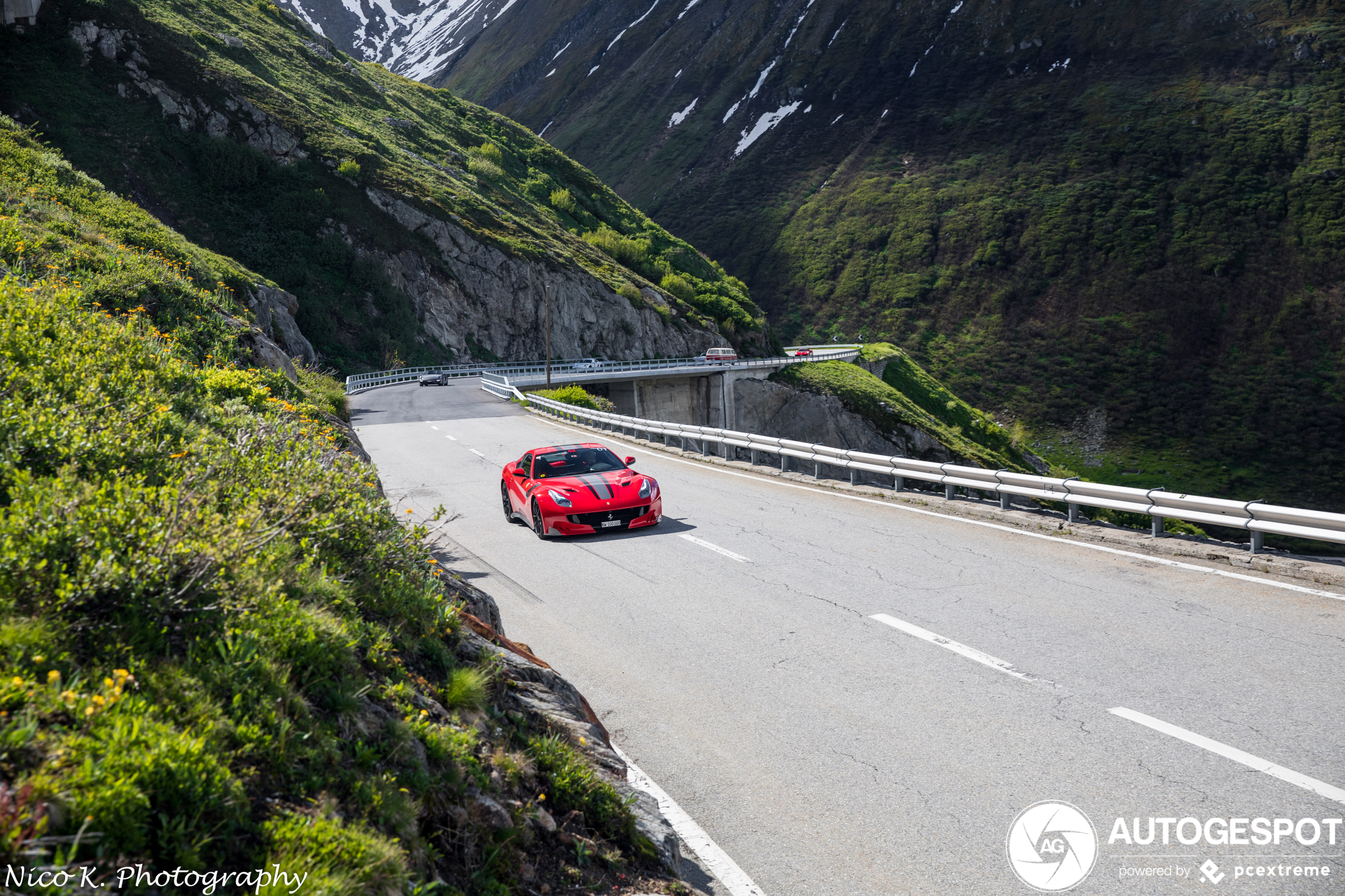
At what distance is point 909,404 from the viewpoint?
64750 millimetres

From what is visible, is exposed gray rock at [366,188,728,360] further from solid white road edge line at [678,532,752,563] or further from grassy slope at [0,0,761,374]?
solid white road edge line at [678,532,752,563]

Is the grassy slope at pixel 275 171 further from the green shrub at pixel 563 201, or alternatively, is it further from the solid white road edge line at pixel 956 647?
the solid white road edge line at pixel 956 647

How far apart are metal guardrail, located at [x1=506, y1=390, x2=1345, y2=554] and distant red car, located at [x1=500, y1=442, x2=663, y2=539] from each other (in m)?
4.50

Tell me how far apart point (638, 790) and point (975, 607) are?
4606 millimetres

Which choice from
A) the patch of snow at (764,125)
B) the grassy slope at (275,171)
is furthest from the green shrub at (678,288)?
the patch of snow at (764,125)

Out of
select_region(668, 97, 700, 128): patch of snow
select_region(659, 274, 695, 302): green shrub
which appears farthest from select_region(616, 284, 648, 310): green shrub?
select_region(668, 97, 700, 128): patch of snow

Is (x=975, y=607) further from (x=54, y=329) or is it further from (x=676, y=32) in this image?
(x=676, y=32)

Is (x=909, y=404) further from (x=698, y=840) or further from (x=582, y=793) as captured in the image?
(x=582, y=793)

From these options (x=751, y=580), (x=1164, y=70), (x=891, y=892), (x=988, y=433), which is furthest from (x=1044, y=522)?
(x=1164, y=70)

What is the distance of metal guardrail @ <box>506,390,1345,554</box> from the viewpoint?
27.5 ft

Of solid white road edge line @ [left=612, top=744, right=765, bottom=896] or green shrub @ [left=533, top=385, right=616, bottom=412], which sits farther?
green shrub @ [left=533, top=385, right=616, bottom=412]

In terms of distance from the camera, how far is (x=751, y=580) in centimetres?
905

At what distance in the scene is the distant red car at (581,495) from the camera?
1188 cm

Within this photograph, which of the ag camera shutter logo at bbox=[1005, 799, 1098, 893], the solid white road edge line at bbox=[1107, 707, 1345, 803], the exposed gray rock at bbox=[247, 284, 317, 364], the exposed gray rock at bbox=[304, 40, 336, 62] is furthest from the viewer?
the exposed gray rock at bbox=[304, 40, 336, 62]
